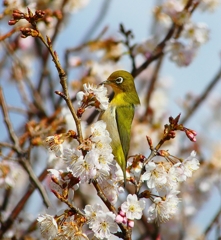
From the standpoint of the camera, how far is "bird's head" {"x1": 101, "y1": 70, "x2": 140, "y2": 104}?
310 centimetres

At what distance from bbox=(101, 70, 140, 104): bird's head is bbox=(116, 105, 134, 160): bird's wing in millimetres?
113

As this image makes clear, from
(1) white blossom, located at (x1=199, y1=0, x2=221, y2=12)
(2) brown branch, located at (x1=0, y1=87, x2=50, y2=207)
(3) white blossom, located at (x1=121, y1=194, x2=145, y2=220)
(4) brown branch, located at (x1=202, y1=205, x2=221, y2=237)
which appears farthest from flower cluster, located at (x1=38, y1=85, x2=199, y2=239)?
(1) white blossom, located at (x1=199, y1=0, x2=221, y2=12)

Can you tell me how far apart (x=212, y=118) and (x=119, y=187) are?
6651 millimetres

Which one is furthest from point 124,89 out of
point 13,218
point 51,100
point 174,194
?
point 51,100

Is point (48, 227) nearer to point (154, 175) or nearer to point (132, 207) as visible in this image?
point (132, 207)

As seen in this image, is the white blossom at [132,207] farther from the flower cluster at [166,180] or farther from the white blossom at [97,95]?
the white blossom at [97,95]

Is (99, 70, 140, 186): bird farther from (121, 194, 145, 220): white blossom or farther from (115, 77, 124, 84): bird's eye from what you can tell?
(121, 194, 145, 220): white blossom

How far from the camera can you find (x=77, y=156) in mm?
2096

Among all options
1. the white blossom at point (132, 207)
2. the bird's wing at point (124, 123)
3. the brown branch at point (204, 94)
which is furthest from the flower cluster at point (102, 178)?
the brown branch at point (204, 94)

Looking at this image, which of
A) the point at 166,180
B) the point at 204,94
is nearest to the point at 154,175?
the point at 166,180

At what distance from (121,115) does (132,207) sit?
853 millimetres

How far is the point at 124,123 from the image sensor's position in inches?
111

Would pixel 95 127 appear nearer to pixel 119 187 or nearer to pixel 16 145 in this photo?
pixel 119 187

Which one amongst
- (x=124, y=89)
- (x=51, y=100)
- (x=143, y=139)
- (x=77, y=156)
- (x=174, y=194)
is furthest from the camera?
(x=143, y=139)
